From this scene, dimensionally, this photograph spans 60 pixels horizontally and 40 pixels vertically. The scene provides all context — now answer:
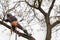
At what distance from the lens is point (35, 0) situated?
9.69m

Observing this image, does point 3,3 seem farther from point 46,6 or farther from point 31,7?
point 46,6

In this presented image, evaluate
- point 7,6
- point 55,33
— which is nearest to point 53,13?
point 55,33

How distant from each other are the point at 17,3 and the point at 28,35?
196 centimetres

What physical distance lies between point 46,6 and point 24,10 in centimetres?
139

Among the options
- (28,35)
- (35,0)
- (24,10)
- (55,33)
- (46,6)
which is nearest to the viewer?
(28,35)

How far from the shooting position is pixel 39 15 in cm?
1109

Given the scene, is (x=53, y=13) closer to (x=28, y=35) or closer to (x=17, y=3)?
(x=17, y=3)

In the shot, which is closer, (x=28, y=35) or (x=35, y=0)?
(x=28, y=35)

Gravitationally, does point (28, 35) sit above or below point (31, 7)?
below

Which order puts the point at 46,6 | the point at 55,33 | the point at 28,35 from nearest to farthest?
the point at 28,35 < the point at 46,6 < the point at 55,33

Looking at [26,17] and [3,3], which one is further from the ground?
[3,3]

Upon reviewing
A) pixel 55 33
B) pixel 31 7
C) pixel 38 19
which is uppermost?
pixel 31 7

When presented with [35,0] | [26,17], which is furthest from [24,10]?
[35,0]

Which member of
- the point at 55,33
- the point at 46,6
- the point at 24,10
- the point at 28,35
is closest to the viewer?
the point at 28,35
